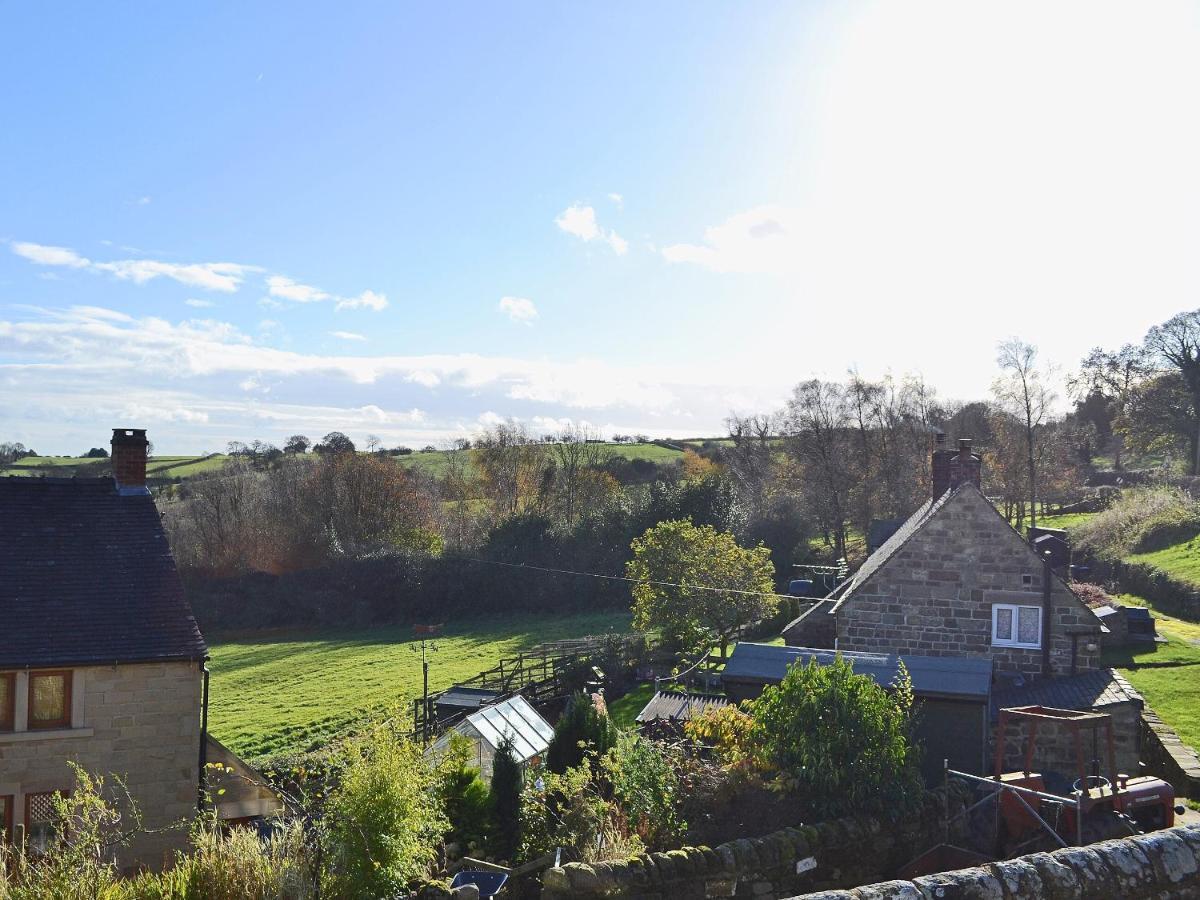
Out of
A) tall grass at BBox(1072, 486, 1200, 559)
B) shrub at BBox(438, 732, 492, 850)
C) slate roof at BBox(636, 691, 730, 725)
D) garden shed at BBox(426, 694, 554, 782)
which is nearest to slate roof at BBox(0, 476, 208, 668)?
garden shed at BBox(426, 694, 554, 782)

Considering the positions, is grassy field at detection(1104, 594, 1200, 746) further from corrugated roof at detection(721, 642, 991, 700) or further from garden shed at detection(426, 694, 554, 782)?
garden shed at detection(426, 694, 554, 782)

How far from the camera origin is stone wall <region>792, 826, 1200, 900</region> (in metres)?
5.77

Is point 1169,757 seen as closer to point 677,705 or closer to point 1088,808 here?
point 1088,808

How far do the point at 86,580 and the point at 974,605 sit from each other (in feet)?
57.0

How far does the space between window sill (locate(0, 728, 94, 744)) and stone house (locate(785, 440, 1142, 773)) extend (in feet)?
47.9

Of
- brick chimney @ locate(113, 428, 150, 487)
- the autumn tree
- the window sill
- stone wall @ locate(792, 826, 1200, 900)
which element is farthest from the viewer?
the autumn tree

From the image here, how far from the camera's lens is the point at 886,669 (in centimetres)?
1545

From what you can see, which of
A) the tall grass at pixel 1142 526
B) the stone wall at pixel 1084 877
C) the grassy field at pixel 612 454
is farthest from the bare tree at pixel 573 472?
the stone wall at pixel 1084 877

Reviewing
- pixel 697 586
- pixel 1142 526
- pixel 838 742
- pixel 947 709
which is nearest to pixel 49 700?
pixel 838 742

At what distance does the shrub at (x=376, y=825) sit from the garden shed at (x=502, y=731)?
610 centimetres

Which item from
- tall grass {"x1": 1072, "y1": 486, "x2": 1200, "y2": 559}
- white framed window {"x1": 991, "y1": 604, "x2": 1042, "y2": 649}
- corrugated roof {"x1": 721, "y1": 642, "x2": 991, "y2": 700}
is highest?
tall grass {"x1": 1072, "y1": 486, "x2": 1200, "y2": 559}

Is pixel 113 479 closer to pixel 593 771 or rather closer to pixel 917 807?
pixel 593 771

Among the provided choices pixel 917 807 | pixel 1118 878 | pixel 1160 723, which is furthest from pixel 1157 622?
pixel 1118 878

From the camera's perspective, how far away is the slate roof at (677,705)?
1714 cm
